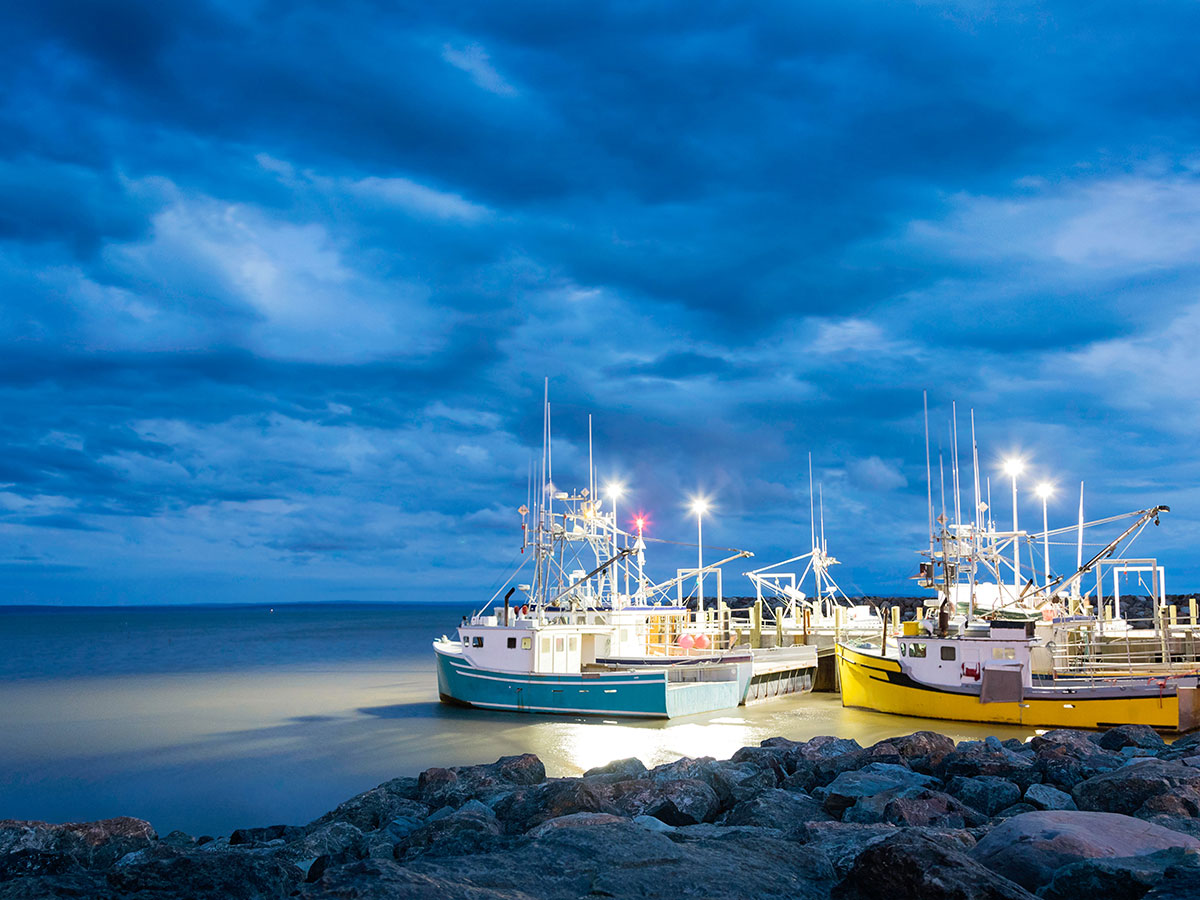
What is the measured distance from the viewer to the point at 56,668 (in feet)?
212

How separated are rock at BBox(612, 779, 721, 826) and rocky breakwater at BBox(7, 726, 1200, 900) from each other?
26mm

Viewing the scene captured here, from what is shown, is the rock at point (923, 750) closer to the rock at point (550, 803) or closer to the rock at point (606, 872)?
the rock at point (550, 803)

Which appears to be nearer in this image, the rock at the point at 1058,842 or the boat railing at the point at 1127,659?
the rock at the point at 1058,842

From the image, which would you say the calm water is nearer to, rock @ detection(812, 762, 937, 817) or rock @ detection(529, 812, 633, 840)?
rock @ detection(812, 762, 937, 817)

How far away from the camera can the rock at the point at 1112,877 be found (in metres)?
6.39

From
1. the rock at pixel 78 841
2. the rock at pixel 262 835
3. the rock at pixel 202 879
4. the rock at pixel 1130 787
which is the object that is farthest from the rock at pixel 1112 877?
the rock at pixel 78 841

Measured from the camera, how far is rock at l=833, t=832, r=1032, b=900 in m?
5.93

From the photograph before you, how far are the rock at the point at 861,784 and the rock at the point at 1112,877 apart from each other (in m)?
4.64

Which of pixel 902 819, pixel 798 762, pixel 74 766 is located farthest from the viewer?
pixel 74 766

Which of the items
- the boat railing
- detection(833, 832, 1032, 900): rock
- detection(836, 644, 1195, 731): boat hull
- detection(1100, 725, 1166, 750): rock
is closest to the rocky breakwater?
detection(833, 832, 1032, 900): rock

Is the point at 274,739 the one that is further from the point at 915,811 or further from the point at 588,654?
the point at 915,811

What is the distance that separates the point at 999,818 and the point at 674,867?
519 centimetres

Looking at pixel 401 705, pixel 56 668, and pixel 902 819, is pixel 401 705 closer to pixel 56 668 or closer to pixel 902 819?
pixel 902 819

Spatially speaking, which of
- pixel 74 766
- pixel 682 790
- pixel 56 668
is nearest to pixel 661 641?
pixel 74 766
